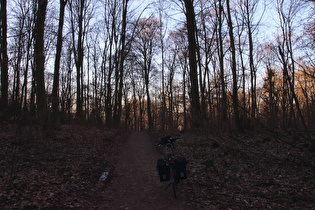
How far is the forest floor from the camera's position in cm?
436

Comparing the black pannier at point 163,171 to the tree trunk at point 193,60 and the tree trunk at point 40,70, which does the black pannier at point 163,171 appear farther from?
the tree trunk at point 193,60

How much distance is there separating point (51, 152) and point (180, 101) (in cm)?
2668

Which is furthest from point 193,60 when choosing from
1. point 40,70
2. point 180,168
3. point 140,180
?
point 180,168

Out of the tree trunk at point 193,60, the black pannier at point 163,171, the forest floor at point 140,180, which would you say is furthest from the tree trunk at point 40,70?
the tree trunk at point 193,60

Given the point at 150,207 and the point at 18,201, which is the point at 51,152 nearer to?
the point at 18,201

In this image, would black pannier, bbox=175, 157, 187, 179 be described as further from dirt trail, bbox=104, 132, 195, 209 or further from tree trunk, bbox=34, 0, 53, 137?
tree trunk, bbox=34, 0, 53, 137

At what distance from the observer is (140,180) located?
6.19m

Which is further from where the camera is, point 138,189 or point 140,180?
point 140,180

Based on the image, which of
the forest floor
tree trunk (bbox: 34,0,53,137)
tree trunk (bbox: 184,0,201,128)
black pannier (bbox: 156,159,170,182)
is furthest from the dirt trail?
tree trunk (bbox: 184,0,201,128)

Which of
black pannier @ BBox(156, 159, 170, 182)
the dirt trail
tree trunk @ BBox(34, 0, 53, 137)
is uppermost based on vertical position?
tree trunk @ BBox(34, 0, 53, 137)

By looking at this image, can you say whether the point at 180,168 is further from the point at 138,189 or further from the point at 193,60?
the point at 193,60

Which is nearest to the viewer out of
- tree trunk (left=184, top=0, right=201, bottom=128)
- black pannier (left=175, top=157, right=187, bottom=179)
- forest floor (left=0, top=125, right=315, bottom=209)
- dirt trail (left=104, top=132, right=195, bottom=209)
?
forest floor (left=0, top=125, right=315, bottom=209)

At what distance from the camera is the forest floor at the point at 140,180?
436 centimetres

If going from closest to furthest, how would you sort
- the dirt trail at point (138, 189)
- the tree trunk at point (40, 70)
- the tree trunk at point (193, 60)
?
the dirt trail at point (138, 189) → the tree trunk at point (40, 70) → the tree trunk at point (193, 60)
